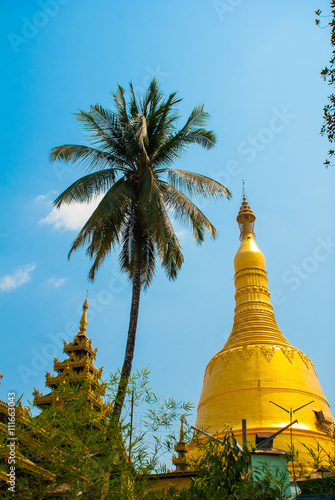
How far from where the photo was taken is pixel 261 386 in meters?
23.2

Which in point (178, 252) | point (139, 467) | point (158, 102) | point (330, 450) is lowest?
point (139, 467)

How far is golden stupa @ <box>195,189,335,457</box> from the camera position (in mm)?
21453

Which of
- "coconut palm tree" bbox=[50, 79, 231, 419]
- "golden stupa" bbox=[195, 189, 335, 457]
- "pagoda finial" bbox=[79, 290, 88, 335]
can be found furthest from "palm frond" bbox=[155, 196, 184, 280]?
"pagoda finial" bbox=[79, 290, 88, 335]

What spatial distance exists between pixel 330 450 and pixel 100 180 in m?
15.7

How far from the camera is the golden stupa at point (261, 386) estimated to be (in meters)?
21.5

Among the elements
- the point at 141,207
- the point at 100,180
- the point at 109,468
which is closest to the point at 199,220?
the point at 141,207

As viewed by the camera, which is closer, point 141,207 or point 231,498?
point 231,498

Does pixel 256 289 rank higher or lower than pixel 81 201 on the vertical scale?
higher

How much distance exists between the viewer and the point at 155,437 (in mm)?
8156

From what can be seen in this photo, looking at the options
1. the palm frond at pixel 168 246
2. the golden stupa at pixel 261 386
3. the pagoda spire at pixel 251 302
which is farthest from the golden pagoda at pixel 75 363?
the palm frond at pixel 168 246

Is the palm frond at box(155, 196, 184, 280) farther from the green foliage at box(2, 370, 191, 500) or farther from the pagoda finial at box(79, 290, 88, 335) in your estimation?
the pagoda finial at box(79, 290, 88, 335)

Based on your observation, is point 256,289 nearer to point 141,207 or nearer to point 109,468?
point 141,207

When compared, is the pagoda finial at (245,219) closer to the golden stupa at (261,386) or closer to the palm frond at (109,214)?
the golden stupa at (261,386)

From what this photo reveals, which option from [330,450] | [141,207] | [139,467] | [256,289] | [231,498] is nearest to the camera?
[231,498]
